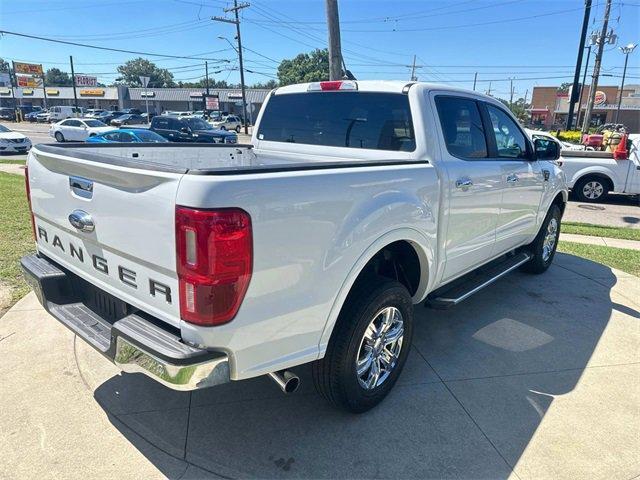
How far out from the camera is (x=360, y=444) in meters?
2.67

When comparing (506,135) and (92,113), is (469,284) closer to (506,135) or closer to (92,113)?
(506,135)

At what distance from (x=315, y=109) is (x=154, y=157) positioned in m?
1.38

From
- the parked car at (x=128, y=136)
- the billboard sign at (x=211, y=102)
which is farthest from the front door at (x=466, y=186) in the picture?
the billboard sign at (x=211, y=102)

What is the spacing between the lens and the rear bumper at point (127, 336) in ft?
6.62

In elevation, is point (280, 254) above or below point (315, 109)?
below

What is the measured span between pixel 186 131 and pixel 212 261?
80.2 ft

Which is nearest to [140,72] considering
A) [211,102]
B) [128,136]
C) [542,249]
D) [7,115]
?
[7,115]

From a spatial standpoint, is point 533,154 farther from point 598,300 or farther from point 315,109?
point 315,109

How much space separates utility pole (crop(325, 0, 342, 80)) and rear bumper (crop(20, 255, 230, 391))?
24.5 feet

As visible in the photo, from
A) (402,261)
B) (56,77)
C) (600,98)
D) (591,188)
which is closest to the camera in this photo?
(402,261)

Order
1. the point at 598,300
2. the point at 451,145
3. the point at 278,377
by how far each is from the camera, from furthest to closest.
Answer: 1. the point at 598,300
2. the point at 451,145
3. the point at 278,377

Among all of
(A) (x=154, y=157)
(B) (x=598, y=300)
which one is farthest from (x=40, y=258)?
(B) (x=598, y=300)

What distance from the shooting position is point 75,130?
2828cm

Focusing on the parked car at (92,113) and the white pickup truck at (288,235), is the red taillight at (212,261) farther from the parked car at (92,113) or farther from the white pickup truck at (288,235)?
the parked car at (92,113)
